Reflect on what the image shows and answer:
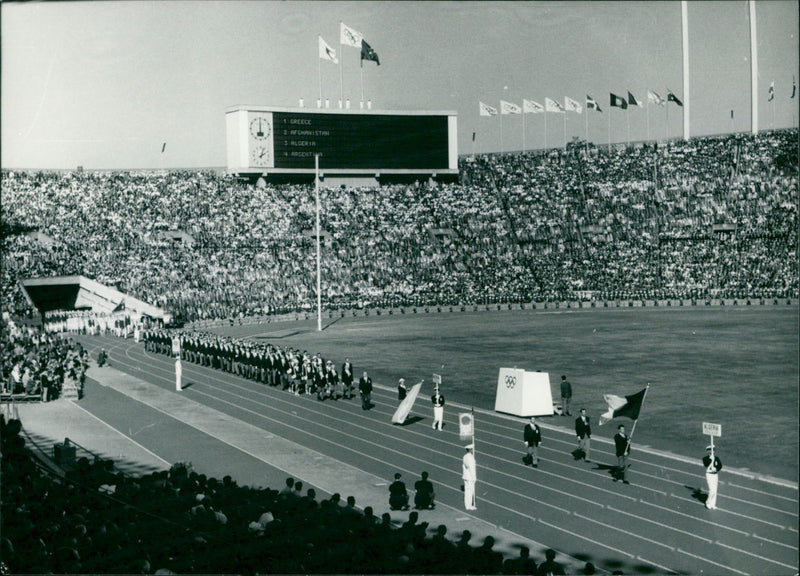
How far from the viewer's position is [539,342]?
37.6 m

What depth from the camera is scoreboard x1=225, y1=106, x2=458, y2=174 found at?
6519 cm

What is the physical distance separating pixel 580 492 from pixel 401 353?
2061cm

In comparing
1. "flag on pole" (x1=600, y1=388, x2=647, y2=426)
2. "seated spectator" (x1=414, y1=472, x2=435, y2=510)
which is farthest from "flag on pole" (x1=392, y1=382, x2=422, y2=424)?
"seated spectator" (x1=414, y1=472, x2=435, y2=510)

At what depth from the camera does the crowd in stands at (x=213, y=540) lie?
8.66 m

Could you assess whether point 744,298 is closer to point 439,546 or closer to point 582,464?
point 582,464

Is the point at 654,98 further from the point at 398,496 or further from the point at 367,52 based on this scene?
the point at 398,496

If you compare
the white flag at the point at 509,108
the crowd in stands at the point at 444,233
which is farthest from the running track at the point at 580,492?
the white flag at the point at 509,108

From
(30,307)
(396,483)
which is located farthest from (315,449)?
(30,307)

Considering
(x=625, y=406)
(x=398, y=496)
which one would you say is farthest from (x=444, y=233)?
(x=398, y=496)

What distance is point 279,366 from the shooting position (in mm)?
27969

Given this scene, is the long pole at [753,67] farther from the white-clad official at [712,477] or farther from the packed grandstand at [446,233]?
the white-clad official at [712,477]

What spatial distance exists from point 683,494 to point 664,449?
11.0 ft

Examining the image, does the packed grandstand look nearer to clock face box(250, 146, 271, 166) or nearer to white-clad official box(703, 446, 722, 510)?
clock face box(250, 146, 271, 166)

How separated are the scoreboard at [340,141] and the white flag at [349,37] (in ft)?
42.4
